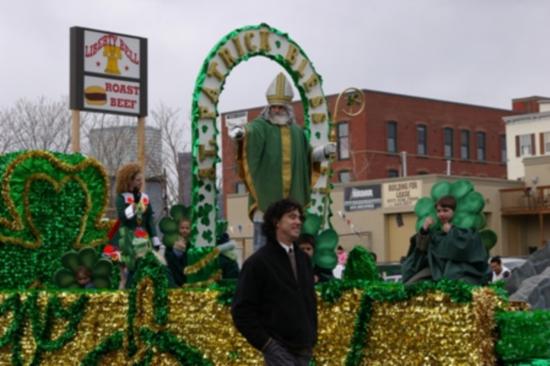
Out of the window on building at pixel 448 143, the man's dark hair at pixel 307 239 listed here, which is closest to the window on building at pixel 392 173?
the window on building at pixel 448 143

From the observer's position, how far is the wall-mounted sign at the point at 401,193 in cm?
4316

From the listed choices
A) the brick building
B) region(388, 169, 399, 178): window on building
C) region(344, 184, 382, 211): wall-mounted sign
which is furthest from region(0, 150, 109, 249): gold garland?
region(388, 169, 399, 178): window on building

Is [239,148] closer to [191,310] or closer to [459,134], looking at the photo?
[191,310]

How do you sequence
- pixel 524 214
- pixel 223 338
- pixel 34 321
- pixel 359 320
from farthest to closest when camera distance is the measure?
pixel 524 214 → pixel 34 321 → pixel 223 338 → pixel 359 320

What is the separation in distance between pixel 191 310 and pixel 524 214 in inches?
1399

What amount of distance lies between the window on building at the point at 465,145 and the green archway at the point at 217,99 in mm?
49534

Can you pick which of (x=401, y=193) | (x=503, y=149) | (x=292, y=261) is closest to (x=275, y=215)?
(x=292, y=261)

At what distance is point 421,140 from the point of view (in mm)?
57531

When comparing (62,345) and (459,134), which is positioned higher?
(459,134)

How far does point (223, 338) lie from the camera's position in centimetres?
892

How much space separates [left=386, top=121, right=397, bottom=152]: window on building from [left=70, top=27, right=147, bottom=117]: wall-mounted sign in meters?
34.3

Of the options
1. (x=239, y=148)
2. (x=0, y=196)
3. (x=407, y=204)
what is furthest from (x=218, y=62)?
(x=407, y=204)

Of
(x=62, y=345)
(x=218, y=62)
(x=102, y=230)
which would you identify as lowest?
(x=62, y=345)

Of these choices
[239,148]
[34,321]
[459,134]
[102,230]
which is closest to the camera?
[239,148]
